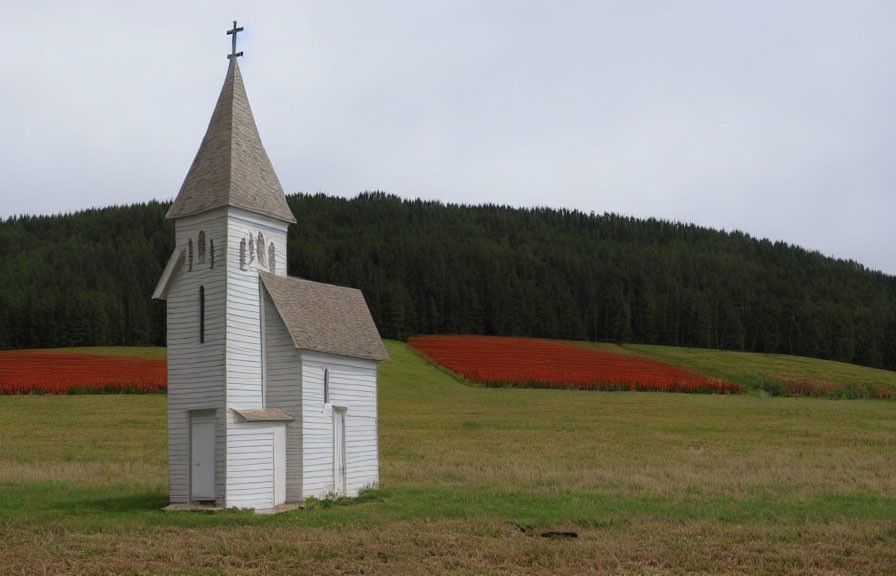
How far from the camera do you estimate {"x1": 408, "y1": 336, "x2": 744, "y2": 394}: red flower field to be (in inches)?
2422

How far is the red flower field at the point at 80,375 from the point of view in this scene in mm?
52906

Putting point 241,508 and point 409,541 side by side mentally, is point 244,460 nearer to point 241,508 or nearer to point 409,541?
point 241,508

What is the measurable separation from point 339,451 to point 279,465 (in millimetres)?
2238

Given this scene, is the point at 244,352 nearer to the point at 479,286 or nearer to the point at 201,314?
the point at 201,314

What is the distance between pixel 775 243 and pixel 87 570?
A: 16866cm

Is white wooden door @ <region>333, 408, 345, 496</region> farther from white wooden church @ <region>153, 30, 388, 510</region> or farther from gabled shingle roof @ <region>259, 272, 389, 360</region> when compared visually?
gabled shingle roof @ <region>259, 272, 389, 360</region>

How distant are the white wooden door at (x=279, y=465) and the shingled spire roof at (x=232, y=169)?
5.72 meters

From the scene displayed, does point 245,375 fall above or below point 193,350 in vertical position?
below

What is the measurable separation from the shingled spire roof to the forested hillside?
66312 millimetres

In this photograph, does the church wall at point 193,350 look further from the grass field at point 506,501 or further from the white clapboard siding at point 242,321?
the grass field at point 506,501

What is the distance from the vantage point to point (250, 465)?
74.7 ft

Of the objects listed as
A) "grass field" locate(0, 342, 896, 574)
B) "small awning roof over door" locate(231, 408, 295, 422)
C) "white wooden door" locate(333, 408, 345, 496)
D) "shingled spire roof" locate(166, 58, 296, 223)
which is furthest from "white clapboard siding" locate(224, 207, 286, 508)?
"white wooden door" locate(333, 408, 345, 496)

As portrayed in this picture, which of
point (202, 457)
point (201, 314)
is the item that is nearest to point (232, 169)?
point (201, 314)

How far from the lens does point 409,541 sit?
1727 cm
